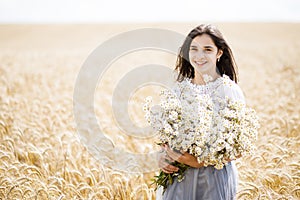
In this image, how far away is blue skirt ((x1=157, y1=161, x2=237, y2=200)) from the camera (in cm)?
351

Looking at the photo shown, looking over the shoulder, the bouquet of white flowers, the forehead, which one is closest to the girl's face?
the forehead

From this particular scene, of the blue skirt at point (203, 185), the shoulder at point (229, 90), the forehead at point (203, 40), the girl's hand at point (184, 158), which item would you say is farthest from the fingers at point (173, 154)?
the forehead at point (203, 40)

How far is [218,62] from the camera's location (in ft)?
12.8

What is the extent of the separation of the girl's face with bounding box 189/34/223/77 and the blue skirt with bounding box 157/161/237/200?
849 millimetres

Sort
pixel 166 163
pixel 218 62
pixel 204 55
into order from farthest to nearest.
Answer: pixel 218 62 < pixel 204 55 < pixel 166 163

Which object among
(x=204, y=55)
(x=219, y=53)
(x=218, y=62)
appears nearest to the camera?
(x=204, y=55)

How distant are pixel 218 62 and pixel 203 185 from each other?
3.79ft

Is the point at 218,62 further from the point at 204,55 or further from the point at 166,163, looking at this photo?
the point at 166,163

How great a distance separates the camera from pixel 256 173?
5012mm

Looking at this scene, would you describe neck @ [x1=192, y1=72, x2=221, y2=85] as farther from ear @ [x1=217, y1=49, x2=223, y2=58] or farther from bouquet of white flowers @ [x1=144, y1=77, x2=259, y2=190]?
bouquet of white flowers @ [x1=144, y1=77, x2=259, y2=190]

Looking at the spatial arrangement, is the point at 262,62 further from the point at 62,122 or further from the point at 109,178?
the point at 109,178

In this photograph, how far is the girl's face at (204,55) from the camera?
144 inches

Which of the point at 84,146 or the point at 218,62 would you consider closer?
the point at 218,62

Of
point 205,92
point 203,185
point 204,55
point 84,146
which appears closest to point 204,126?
point 205,92
